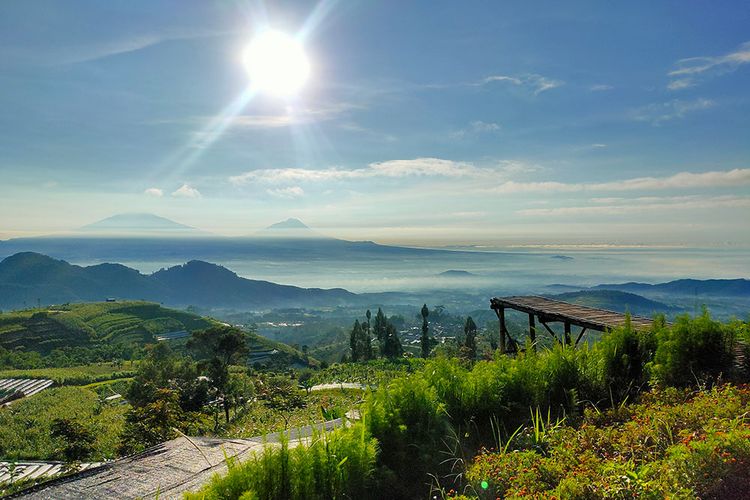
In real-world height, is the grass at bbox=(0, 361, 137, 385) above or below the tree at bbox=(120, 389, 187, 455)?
below

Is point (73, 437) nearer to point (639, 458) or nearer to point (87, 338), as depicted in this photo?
point (639, 458)

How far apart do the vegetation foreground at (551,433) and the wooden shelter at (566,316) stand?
184cm

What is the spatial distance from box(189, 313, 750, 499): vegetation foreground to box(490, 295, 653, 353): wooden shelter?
184cm

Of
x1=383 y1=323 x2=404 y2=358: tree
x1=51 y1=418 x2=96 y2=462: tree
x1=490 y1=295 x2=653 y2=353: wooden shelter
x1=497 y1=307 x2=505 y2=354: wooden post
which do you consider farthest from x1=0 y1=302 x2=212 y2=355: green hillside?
x1=490 y1=295 x2=653 y2=353: wooden shelter

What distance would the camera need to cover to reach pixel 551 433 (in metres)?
3.88

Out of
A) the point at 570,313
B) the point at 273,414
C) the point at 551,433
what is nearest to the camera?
the point at 551,433

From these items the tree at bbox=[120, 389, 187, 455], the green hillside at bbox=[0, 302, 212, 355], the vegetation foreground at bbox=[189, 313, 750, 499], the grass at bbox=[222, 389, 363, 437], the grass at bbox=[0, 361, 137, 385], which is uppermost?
the vegetation foreground at bbox=[189, 313, 750, 499]

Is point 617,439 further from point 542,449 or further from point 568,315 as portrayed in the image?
point 568,315

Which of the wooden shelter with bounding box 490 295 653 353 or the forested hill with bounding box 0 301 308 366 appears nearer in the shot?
the wooden shelter with bounding box 490 295 653 353

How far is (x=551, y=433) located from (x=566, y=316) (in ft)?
20.2

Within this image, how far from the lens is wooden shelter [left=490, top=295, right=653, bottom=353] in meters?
8.30

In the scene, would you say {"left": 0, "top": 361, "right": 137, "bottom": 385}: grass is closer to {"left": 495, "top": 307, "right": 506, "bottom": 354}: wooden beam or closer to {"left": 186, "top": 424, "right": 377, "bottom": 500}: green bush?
{"left": 495, "top": 307, "right": 506, "bottom": 354}: wooden beam

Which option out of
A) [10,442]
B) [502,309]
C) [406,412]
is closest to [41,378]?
[10,442]

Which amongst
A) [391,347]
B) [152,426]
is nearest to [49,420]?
[152,426]
